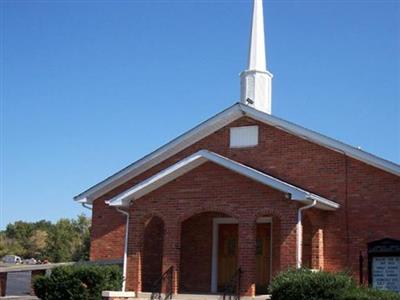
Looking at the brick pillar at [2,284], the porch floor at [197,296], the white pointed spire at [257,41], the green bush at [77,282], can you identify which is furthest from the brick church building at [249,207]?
the white pointed spire at [257,41]

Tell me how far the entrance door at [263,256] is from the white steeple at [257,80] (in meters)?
4.51

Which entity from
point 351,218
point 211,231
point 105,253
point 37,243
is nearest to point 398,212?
point 351,218

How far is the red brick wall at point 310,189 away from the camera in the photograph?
60.1 feet

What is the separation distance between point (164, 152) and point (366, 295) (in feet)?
32.9

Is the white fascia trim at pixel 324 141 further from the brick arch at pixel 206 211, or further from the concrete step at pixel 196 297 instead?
the concrete step at pixel 196 297

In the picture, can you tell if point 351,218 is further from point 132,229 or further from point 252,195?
point 132,229

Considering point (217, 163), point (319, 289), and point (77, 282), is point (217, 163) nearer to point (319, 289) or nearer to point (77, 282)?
point (77, 282)

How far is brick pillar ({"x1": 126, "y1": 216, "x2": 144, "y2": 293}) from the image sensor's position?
19391mm

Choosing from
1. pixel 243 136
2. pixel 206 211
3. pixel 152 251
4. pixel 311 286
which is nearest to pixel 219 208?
pixel 206 211

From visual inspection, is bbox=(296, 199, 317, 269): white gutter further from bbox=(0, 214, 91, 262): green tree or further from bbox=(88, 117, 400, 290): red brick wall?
bbox=(0, 214, 91, 262): green tree

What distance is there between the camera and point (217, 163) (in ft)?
62.2

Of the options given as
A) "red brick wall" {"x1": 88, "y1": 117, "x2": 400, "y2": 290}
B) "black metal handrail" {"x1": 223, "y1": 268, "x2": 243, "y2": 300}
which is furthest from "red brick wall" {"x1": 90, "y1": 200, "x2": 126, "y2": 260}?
"black metal handrail" {"x1": 223, "y1": 268, "x2": 243, "y2": 300}

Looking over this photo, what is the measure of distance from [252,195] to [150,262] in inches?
177

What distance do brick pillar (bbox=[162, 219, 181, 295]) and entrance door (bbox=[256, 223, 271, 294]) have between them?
9.02ft
